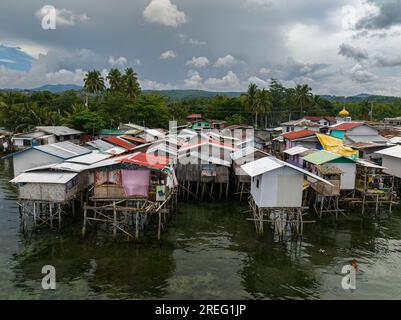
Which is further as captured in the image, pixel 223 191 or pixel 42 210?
pixel 223 191

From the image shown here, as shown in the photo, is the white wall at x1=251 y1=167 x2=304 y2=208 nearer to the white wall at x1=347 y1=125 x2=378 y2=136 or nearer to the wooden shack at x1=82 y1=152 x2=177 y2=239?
the wooden shack at x1=82 y1=152 x2=177 y2=239

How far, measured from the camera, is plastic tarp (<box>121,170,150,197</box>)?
59.4 ft

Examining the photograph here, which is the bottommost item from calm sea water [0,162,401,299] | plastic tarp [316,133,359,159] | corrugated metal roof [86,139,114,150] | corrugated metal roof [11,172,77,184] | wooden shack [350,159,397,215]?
calm sea water [0,162,401,299]

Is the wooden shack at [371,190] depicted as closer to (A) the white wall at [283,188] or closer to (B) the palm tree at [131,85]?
(A) the white wall at [283,188]

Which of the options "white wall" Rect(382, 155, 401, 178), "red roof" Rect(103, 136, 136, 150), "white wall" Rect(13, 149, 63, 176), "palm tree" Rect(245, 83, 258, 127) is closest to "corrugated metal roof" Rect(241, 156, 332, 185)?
"white wall" Rect(382, 155, 401, 178)

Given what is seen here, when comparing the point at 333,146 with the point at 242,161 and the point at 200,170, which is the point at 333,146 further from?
the point at 200,170

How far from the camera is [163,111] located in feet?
199

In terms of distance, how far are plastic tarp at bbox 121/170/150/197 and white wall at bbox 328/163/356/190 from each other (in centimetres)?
1325

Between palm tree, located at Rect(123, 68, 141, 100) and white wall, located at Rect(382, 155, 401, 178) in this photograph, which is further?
palm tree, located at Rect(123, 68, 141, 100)
